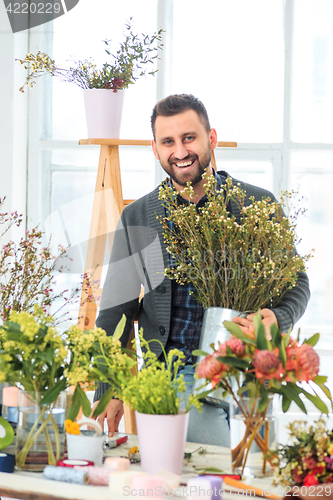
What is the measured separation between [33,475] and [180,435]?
302 millimetres

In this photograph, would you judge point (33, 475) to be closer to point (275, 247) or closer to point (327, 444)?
point (327, 444)

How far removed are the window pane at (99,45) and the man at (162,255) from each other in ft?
4.62

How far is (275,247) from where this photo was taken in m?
1.43

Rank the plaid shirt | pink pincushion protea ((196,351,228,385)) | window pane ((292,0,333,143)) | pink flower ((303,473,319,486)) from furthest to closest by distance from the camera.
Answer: window pane ((292,0,333,143)) < the plaid shirt < pink pincushion protea ((196,351,228,385)) < pink flower ((303,473,319,486))

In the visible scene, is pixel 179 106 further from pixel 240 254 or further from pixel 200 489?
pixel 200 489

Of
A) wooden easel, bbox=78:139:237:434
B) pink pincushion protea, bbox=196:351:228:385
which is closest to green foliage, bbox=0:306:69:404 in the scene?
pink pincushion protea, bbox=196:351:228:385

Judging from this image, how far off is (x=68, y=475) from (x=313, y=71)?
2.86 metres

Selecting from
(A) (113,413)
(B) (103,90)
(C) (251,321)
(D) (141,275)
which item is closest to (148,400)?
(C) (251,321)

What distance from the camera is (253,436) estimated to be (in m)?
1.04

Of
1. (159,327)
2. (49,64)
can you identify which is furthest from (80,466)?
(49,64)

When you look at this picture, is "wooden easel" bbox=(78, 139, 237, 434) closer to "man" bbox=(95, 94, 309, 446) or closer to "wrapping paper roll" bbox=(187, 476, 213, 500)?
"man" bbox=(95, 94, 309, 446)

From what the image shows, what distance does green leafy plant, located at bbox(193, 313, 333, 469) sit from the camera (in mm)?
1011

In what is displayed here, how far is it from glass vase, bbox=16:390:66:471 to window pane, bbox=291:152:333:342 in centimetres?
243

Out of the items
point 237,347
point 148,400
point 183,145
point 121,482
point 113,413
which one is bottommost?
point 113,413
